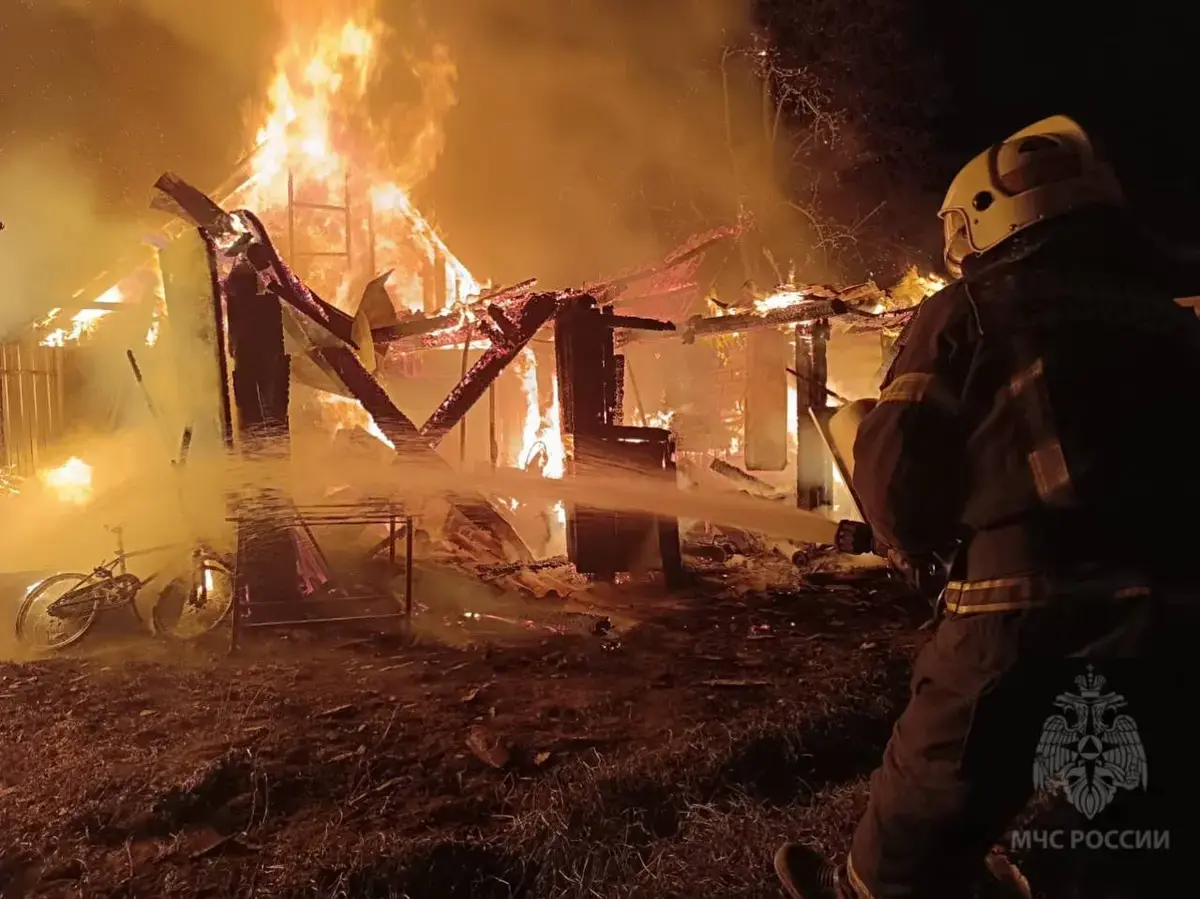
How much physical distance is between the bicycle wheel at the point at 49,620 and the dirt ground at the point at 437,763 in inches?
23.0

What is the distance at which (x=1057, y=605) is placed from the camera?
86.4 inches

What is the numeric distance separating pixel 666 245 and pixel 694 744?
20512mm

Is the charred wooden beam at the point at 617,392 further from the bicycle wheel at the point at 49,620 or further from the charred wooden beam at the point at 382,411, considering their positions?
the bicycle wheel at the point at 49,620

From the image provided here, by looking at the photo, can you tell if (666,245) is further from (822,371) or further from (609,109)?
(822,371)

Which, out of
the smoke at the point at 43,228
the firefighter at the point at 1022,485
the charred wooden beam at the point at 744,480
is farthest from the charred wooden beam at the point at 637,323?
the smoke at the point at 43,228

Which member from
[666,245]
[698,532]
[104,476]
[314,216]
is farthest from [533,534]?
[666,245]

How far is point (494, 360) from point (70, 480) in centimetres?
974

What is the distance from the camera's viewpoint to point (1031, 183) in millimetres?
2561

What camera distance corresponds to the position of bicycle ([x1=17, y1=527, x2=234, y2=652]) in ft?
26.0

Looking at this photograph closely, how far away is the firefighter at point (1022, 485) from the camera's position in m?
2.20

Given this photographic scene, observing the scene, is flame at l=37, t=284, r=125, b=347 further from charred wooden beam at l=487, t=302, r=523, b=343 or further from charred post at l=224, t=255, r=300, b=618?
charred wooden beam at l=487, t=302, r=523, b=343

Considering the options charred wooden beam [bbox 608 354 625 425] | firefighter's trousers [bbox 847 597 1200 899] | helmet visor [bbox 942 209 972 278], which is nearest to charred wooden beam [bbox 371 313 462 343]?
charred wooden beam [bbox 608 354 625 425]

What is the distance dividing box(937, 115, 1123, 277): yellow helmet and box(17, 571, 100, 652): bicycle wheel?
871cm

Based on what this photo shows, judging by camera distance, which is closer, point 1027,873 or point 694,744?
point 1027,873
